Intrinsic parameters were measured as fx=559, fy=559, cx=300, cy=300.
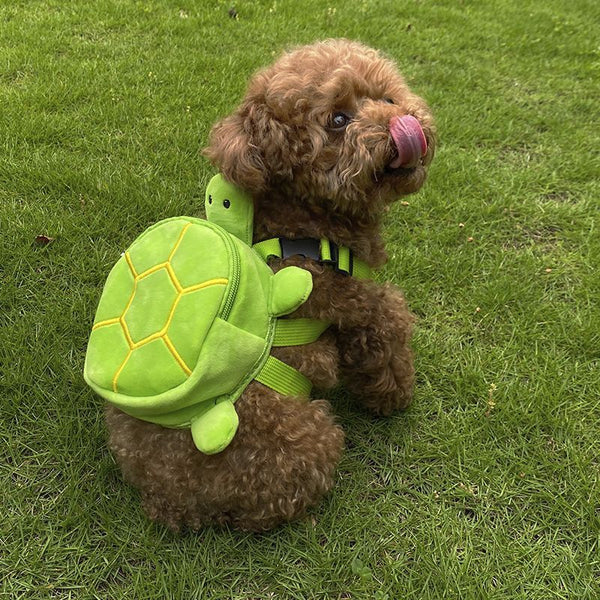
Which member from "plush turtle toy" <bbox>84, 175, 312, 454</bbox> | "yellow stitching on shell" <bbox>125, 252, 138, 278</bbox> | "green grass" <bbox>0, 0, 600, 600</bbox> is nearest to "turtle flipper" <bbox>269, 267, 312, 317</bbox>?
"plush turtle toy" <bbox>84, 175, 312, 454</bbox>

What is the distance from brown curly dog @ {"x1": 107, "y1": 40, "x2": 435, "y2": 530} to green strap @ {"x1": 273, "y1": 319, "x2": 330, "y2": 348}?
1.2 inches

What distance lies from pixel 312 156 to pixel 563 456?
1683 millimetres

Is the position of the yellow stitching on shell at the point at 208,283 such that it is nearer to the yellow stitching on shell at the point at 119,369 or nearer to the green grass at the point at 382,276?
the yellow stitching on shell at the point at 119,369

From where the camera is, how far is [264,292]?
1885mm

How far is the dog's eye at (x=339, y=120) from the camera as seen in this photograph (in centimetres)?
189

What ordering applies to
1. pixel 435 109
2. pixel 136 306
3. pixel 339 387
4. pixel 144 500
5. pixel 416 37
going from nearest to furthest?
pixel 136 306 → pixel 144 500 → pixel 339 387 → pixel 435 109 → pixel 416 37

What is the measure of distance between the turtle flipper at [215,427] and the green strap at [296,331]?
1.03 ft

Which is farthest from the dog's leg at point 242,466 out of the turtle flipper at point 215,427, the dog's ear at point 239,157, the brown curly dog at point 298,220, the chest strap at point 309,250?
the dog's ear at point 239,157

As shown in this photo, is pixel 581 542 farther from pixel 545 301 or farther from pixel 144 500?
pixel 144 500

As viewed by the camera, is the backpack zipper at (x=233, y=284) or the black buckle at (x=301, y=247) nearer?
the backpack zipper at (x=233, y=284)

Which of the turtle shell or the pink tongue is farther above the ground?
the pink tongue

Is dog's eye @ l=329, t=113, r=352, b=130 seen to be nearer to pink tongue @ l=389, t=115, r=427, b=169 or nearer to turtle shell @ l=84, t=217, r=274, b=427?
pink tongue @ l=389, t=115, r=427, b=169

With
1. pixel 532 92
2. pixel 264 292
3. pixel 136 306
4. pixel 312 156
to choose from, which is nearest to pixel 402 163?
pixel 312 156

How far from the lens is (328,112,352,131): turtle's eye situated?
6.19 ft
